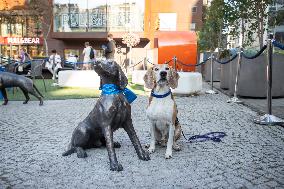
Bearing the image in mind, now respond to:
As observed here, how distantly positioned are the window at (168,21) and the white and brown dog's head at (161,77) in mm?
30968

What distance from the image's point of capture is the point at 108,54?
3979 millimetres

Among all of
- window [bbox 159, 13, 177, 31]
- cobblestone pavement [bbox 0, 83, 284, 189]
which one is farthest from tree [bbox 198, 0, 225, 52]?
cobblestone pavement [bbox 0, 83, 284, 189]

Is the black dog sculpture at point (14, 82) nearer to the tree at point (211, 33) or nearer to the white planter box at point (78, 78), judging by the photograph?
the white planter box at point (78, 78)

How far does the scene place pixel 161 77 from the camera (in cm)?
440

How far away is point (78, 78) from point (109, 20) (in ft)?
65.3

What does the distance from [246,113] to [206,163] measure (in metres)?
3.88

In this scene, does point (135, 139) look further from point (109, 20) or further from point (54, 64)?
point (109, 20)

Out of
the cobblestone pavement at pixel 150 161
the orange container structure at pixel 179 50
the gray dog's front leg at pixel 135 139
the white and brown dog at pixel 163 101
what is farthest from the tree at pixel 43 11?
the gray dog's front leg at pixel 135 139

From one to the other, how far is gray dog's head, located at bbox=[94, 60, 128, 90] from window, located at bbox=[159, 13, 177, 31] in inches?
1237

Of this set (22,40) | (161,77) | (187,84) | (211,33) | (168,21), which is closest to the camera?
(161,77)

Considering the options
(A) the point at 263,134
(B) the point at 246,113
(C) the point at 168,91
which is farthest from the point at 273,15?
(C) the point at 168,91

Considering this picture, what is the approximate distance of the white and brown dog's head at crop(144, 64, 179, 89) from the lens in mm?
4410

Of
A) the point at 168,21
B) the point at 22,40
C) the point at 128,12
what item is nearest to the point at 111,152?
the point at 128,12

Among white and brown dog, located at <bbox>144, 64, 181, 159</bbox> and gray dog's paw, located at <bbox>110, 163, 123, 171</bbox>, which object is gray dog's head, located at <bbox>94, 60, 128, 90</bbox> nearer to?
white and brown dog, located at <bbox>144, 64, 181, 159</bbox>
